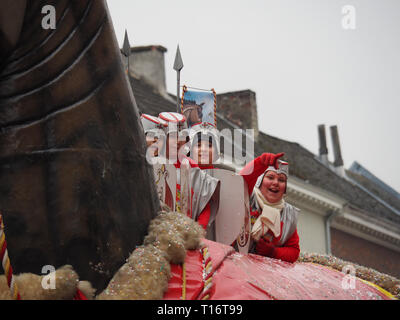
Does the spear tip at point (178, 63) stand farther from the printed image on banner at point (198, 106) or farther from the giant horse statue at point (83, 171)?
the giant horse statue at point (83, 171)

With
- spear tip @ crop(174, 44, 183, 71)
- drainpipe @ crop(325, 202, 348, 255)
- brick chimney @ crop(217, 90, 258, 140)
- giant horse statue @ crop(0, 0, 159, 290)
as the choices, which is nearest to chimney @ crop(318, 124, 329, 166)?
drainpipe @ crop(325, 202, 348, 255)

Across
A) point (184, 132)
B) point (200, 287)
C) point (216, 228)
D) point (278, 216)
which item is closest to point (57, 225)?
point (200, 287)

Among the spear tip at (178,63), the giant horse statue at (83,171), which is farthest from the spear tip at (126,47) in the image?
the giant horse statue at (83,171)

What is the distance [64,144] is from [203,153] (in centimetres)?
277

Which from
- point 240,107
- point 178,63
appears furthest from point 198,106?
point 240,107

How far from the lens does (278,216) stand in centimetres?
448

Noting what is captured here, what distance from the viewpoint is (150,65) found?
17.2 m

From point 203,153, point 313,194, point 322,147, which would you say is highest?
point 203,153

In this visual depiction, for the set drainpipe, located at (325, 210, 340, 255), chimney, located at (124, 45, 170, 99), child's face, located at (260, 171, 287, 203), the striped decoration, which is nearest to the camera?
the striped decoration

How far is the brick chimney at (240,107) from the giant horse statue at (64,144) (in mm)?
15814

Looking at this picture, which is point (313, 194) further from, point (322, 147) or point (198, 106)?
point (198, 106)

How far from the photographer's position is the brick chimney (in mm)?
18219

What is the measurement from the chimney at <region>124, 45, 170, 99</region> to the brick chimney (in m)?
2.12

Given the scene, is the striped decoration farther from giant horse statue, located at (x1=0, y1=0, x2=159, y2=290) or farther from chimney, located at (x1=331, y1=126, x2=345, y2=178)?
chimney, located at (x1=331, y1=126, x2=345, y2=178)
